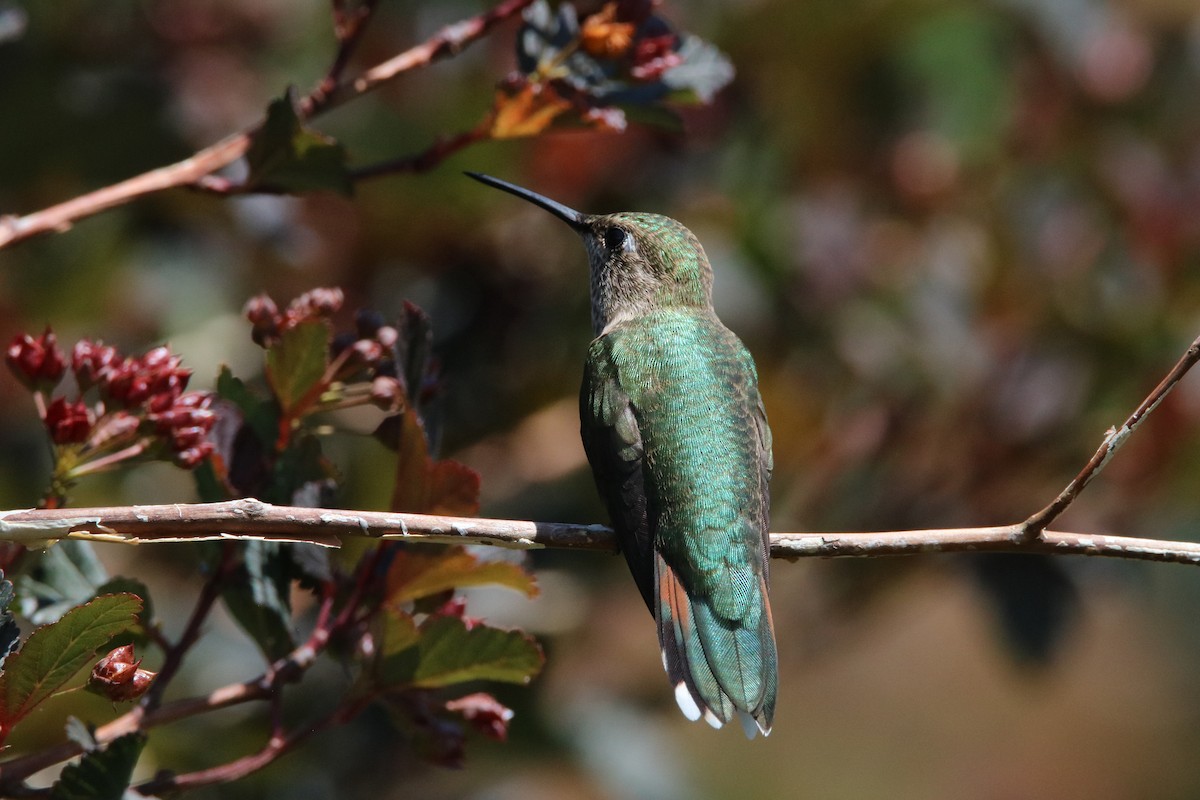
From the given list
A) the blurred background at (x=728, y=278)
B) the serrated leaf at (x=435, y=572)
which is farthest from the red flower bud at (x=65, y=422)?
the blurred background at (x=728, y=278)

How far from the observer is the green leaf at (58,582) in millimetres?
1867

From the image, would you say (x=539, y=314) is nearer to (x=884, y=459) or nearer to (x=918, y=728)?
(x=884, y=459)

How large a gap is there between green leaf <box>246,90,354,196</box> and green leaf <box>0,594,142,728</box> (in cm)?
76

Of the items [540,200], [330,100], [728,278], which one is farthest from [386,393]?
[728,278]

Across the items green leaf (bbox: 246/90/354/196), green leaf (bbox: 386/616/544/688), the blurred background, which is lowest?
the blurred background

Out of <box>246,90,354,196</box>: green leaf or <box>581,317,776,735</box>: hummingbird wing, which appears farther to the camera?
<box>581,317,776,735</box>: hummingbird wing

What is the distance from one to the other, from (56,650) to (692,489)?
1.32 m

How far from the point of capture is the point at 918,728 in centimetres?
941

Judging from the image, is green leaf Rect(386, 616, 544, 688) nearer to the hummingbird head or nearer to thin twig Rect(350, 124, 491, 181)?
thin twig Rect(350, 124, 491, 181)

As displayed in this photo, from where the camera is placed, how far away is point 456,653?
6.12 ft

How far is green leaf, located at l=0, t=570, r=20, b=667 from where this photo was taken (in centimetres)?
151

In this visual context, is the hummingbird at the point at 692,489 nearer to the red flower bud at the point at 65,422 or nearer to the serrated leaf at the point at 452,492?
the serrated leaf at the point at 452,492

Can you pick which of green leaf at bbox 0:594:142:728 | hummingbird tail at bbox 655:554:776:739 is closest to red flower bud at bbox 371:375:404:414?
green leaf at bbox 0:594:142:728

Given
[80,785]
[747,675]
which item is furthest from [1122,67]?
[80,785]
